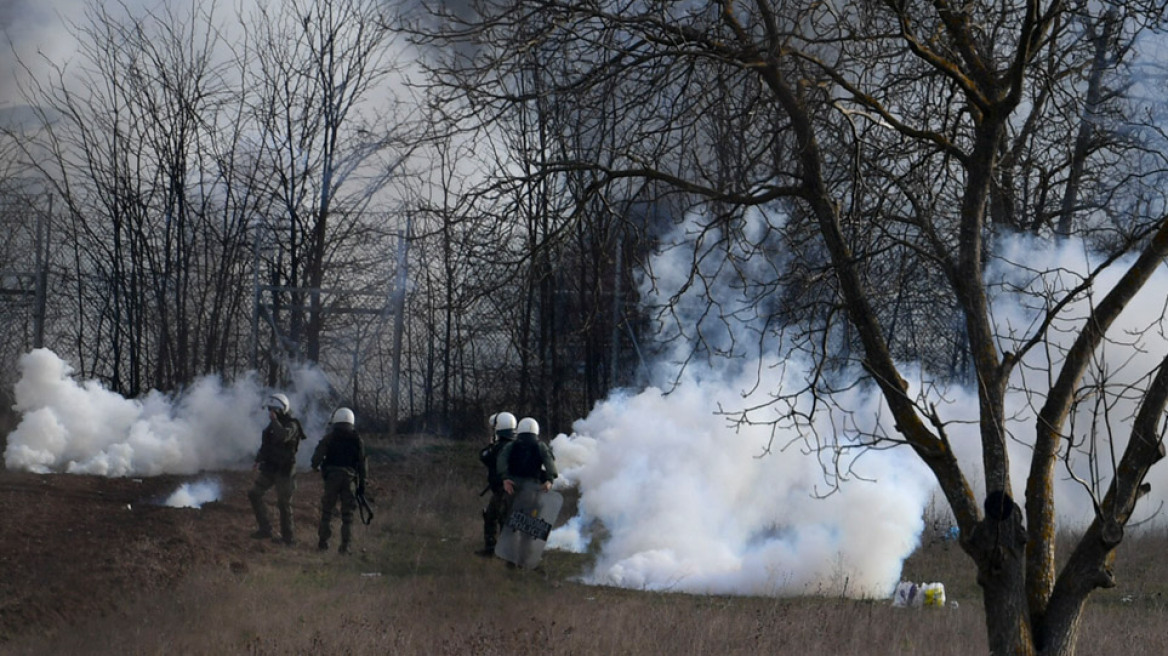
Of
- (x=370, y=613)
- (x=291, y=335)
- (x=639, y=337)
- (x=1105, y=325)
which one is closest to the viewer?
(x=1105, y=325)

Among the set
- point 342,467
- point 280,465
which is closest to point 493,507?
point 342,467

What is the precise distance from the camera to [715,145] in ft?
26.0

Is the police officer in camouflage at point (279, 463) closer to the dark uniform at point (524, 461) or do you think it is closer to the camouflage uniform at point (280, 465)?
the camouflage uniform at point (280, 465)

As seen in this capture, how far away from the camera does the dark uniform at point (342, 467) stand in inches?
607

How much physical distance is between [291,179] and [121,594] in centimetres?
2059

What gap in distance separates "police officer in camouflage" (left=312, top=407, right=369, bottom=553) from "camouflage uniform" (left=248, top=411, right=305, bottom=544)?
0.40m

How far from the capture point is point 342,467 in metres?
15.4

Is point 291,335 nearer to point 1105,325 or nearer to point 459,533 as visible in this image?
point 459,533

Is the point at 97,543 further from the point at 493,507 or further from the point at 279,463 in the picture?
the point at 493,507

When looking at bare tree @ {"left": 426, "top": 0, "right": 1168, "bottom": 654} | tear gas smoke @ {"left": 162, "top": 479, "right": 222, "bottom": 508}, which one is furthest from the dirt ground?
bare tree @ {"left": 426, "top": 0, "right": 1168, "bottom": 654}

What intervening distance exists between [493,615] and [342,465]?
15.3 feet

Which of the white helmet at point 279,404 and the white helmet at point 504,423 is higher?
the white helmet at point 279,404

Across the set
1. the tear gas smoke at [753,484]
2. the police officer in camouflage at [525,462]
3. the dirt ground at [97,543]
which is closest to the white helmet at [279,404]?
the dirt ground at [97,543]

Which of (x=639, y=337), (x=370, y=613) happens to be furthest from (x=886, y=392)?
(x=639, y=337)
